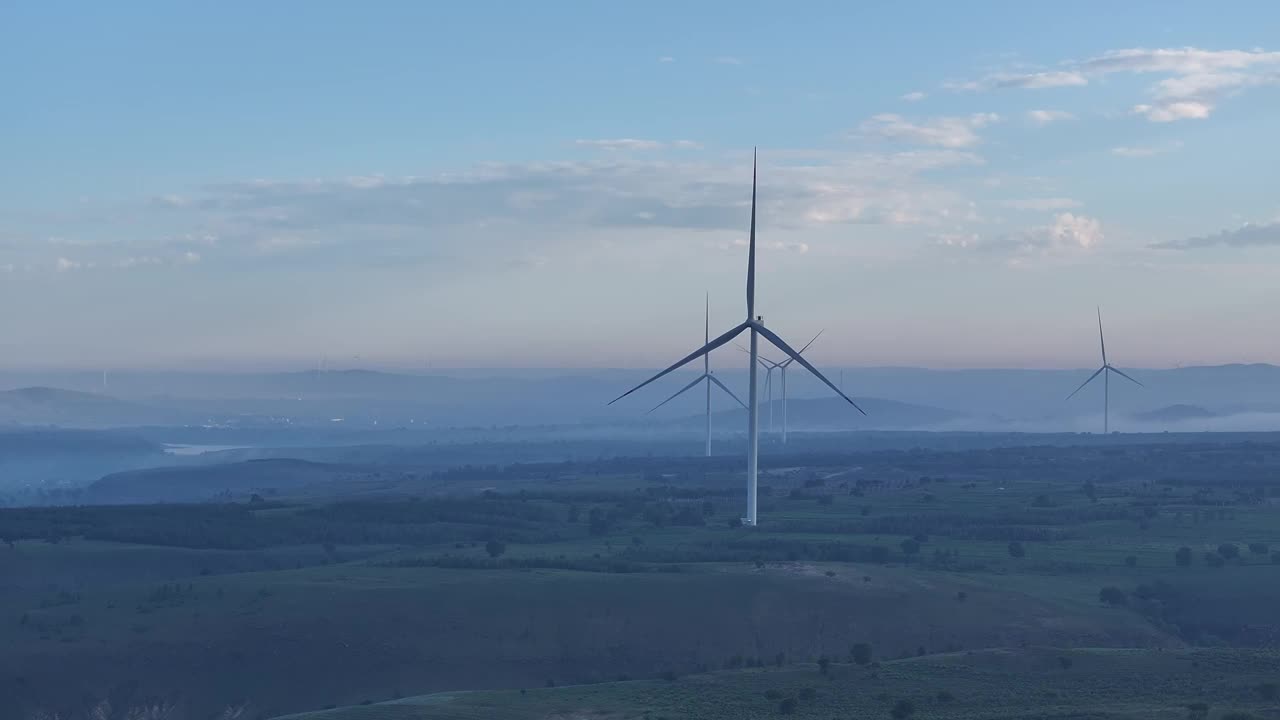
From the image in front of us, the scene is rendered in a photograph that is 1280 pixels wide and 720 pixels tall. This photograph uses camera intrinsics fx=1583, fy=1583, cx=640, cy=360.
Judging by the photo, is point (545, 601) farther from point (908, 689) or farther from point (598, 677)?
point (908, 689)

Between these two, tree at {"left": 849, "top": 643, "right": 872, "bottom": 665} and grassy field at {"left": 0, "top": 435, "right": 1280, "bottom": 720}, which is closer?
grassy field at {"left": 0, "top": 435, "right": 1280, "bottom": 720}

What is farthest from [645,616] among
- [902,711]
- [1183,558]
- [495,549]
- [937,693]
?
[1183,558]

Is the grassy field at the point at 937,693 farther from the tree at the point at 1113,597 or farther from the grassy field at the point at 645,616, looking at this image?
the tree at the point at 1113,597

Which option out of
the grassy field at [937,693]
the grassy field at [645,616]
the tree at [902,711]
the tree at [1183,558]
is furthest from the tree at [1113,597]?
the tree at [902,711]

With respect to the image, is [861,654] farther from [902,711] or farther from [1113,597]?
[1113,597]

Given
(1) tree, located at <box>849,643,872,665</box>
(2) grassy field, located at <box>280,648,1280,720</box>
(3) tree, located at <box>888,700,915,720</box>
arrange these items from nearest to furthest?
(3) tree, located at <box>888,700,915,720</box> → (2) grassy field, located at <box>280,648,1280,720</box> → (1) tree, located at <box>849,643,872,665</box>

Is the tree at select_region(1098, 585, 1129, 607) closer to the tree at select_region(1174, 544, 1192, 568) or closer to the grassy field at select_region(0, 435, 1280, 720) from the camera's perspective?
the grassy field at select_region(0, 435, 1280, 720)

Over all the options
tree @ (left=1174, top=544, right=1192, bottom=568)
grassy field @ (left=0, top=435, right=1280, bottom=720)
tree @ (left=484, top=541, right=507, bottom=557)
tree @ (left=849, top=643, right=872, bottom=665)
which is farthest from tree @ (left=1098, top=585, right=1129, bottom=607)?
tree @ (left=484, top=541, right=507, bottom=557)
